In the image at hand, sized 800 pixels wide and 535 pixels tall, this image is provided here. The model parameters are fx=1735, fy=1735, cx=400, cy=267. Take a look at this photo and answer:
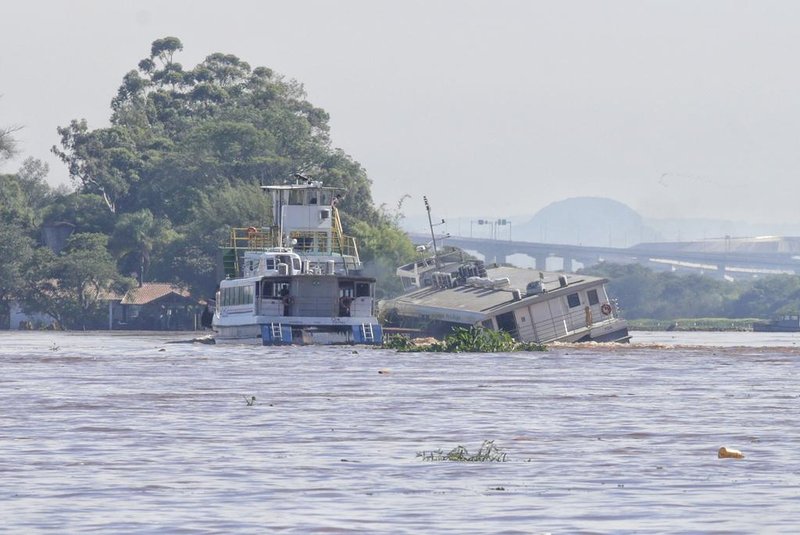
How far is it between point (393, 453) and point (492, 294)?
187ft

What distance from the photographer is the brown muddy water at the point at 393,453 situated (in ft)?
58.6

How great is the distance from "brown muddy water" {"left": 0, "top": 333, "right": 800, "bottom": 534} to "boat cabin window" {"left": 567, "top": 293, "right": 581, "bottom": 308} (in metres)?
32.2

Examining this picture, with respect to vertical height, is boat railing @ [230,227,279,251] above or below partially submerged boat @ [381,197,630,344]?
above

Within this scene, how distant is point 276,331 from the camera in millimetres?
71062

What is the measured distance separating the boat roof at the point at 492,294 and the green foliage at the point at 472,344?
23.9ft

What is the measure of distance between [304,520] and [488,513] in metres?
1.95

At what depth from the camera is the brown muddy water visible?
1788 centimetres

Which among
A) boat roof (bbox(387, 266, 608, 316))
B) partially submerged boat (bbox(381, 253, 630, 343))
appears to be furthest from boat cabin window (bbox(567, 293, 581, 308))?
boat roof (bbox(387, 266, 608, 316))

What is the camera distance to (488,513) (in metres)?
18.1

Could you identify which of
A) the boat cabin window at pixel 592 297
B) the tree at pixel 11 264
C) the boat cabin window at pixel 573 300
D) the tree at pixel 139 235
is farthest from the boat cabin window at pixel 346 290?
the tree at pixel 139 235

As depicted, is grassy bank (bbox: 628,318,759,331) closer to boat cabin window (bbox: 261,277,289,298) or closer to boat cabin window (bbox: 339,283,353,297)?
boat cabin window (bbox: 339,283,353,297)

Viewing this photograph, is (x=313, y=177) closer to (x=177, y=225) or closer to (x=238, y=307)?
(x=177, y=225)

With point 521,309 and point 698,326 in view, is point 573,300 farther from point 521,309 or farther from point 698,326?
point 698,326

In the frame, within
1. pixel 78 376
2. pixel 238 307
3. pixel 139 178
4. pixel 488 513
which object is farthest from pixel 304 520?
pixel 139 178
